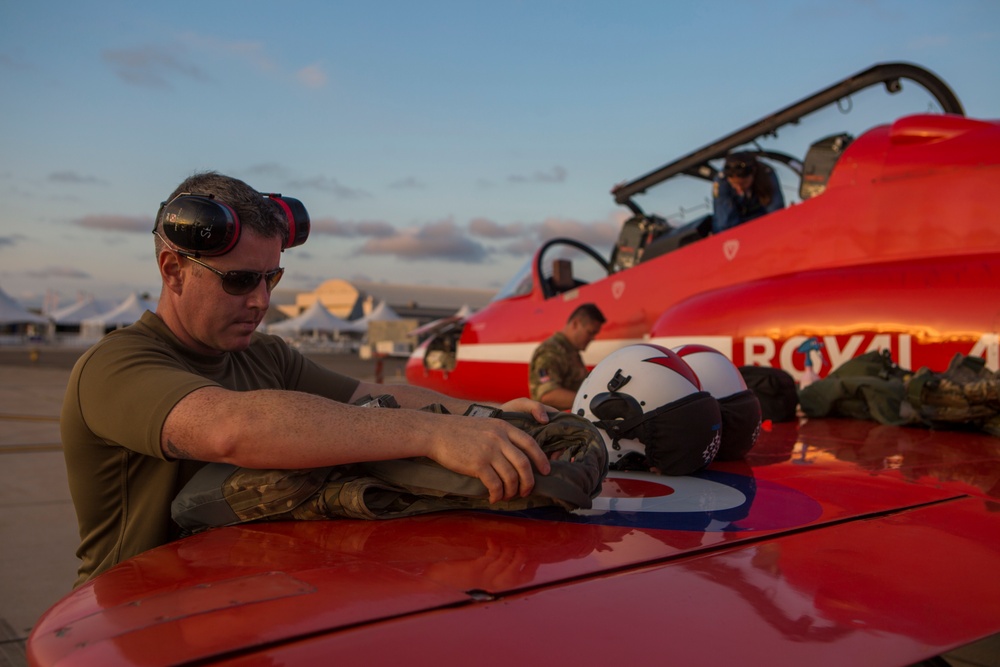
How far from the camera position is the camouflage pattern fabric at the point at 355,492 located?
1.57m

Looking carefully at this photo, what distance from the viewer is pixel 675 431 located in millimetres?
2355

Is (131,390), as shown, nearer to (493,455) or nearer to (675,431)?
(493,455)

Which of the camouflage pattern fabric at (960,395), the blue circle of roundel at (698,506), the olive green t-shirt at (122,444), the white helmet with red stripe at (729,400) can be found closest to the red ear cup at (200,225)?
the olive green t-shirt at (122,444)

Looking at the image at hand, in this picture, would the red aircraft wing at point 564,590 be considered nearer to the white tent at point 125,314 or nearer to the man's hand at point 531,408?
the man's hand at point 531,408

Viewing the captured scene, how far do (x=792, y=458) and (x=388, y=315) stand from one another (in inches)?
1981

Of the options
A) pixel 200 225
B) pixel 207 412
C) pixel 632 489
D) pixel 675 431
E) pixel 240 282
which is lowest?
pixel 632 489

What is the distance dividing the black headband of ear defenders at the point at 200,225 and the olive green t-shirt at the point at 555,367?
4.67 m

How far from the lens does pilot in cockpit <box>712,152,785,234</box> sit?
21.9 feet

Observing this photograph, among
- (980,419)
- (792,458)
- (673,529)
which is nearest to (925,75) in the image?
(980,419)

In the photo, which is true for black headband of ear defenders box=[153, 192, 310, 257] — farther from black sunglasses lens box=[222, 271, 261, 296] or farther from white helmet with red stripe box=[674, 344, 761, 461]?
white helmet with red stripe box=[674, 344, 761, 461]

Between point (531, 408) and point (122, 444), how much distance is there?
0.98m

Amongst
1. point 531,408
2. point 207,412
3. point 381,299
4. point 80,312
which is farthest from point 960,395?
point 381,299

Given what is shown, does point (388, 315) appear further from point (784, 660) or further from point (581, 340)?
point (784, 660)

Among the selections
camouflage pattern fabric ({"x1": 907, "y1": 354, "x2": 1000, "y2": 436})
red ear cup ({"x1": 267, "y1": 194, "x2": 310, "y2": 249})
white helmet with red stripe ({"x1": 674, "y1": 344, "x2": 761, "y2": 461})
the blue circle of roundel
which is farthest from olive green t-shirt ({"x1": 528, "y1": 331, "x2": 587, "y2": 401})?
red ear cup ({"x1": 267, "y1": 194, "x2": 310, "y2": 249})
